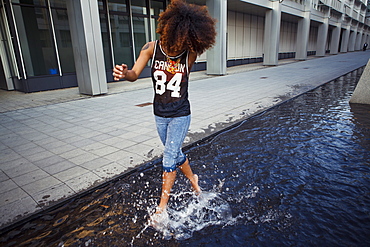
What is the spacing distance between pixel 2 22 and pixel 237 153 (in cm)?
1165

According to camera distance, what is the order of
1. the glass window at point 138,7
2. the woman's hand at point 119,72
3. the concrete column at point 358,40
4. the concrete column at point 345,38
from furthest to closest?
the concrete column at point 358,40, the concrete column at point 345,38, the glass window at point 138,7, the woman's hand at point 119,72

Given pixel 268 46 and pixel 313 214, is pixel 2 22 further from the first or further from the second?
pixel 268 46

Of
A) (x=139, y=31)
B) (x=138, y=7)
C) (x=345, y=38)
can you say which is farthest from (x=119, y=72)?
(x=345, y=38)

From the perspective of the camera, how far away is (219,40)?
14828 mm

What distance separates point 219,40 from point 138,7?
5.03 metres

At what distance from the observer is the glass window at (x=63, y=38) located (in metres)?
11.1

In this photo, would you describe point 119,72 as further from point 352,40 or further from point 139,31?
point 352,40

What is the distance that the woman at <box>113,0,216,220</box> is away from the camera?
7.11 feet

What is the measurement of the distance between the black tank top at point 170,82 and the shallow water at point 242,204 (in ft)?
3.73

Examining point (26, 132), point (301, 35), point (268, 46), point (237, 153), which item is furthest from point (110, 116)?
point (301, 35)

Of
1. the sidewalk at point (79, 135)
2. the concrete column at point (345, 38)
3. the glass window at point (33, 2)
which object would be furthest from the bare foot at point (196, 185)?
the concrete column at point (345, 38)

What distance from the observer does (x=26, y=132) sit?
5531mm

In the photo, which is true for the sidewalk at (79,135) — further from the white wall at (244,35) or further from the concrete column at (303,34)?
the concrete column at (303,34)

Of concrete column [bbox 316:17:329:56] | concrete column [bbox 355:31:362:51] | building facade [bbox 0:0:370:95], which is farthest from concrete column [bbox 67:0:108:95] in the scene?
concrete column [bbox 355:31:362:51]
